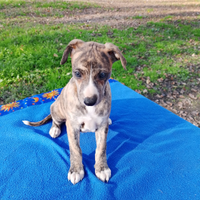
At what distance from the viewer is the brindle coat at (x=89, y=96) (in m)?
2.25

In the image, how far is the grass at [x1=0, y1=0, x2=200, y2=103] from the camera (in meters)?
5.90

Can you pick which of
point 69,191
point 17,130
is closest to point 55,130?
point 17,130

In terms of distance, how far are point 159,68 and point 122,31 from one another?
13.1 ft

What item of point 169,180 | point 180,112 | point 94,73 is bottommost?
point 180,112

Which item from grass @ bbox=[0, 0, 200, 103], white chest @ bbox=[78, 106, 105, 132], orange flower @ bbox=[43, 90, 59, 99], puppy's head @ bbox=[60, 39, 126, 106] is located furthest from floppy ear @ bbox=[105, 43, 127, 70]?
grass @ bbox=[0, 0, 200, 103]

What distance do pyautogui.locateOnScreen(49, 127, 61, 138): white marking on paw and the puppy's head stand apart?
1567mm

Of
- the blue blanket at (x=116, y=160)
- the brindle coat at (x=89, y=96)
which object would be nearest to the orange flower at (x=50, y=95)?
the blue blanket at (x=116, y=160)

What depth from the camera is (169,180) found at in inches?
117

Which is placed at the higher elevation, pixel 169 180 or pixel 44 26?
pixel 44 26

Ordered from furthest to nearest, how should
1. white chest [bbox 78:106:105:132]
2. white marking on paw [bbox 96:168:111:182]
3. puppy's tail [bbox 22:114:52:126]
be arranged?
puppy's tail [bbox 22:114:52:126], white marking on paw [bbox 96:168:111:182], white chest [bbox 78:106:105:132]

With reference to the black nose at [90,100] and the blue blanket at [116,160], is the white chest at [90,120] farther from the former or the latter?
the blue blanket at [116,160]

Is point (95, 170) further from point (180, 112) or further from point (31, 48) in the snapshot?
point (31, 48)

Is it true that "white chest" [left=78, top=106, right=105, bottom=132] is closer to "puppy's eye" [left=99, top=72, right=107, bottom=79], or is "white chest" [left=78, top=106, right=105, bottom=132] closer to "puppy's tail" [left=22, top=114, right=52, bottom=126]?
"puppy's eye" [left=99, top=72, right=107, bottom=79]

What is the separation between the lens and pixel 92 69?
2240mm
